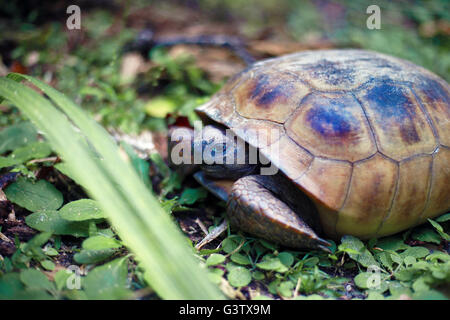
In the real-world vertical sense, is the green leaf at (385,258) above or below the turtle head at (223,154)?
below

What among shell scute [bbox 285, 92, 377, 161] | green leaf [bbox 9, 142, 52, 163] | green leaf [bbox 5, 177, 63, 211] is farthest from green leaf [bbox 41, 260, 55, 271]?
shell scute [bbox 285, 92, 377, 161]

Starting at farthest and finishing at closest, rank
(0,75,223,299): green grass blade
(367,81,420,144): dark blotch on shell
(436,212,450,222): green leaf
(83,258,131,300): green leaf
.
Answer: (436,212,450,222): green leaf < (367,81,420,144): dark blotch on shell < (83,258,131,300): green leaf < (0,75,223,299): green grass blade

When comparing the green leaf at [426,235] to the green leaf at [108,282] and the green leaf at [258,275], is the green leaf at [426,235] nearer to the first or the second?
the green leaf at [258,275]

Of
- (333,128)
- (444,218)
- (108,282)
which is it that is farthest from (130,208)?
(444,218)

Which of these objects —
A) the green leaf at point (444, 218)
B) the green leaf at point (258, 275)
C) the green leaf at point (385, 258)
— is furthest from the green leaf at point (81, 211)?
the green leaf at point (444, 218)

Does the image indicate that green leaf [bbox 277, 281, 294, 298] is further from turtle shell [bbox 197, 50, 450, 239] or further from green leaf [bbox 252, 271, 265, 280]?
turtle shell [bbox 197, 50, 450, 239]

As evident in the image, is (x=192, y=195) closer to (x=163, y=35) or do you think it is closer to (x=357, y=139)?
(x=357, y=139)
